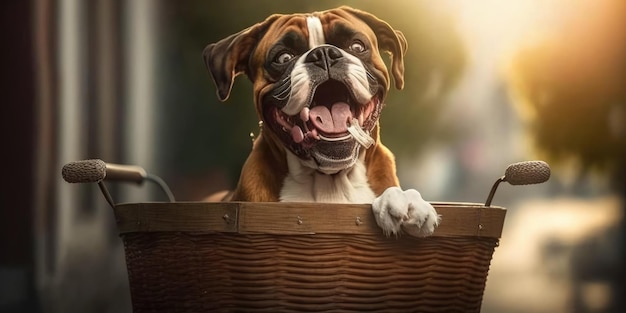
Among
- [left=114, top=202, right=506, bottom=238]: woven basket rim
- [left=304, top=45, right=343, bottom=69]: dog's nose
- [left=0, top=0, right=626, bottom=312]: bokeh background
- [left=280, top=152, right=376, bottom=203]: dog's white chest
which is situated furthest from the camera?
[left=0, top=0, right=626, bottom=312]: bokeh background

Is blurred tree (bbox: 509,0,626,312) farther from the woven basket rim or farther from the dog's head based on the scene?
the woven basket rim

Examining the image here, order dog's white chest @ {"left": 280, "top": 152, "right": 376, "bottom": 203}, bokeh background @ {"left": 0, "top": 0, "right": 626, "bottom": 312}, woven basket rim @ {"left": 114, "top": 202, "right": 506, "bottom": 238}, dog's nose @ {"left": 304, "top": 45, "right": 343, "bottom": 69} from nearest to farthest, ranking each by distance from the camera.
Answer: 1. woven basket rim @ {"left": 114, "top": 202, "right": 506, "bottom": 238}
2. dog's nose @ {"left": 304, "top": 45, "right": 343, "bottom": 69}
3. dog's white chest @ {"left": 280, "top": 152, "right": 376, "bottom": 203}
4. bokeh background @ {"left": 0, "top": 0, "right": 626, "bottom": 312}

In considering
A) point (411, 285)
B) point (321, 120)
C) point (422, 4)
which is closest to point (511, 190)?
point (422, 4)

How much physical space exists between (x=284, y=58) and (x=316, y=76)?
14 cm

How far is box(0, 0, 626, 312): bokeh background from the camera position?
92.7 inches

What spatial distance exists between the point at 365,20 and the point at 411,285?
78 centimetres

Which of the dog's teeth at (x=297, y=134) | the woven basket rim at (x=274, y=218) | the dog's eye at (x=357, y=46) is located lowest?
the woven basket rim at (x=274, y=218)

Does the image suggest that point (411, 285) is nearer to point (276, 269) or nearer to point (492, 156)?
point (276, 269)

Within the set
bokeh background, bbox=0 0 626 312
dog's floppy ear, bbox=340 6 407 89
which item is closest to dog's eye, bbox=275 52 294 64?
dog's floppy ear, bbox=340 6 407 89

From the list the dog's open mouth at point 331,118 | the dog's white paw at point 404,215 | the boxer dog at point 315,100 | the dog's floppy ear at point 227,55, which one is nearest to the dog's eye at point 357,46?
the boxer dog at point 315,100

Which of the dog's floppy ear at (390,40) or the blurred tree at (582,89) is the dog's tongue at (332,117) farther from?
the blurred tree at (582,89)

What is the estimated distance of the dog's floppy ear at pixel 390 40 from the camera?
6.80ft

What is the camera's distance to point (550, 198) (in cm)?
240

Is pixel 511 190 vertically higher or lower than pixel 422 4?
lower
